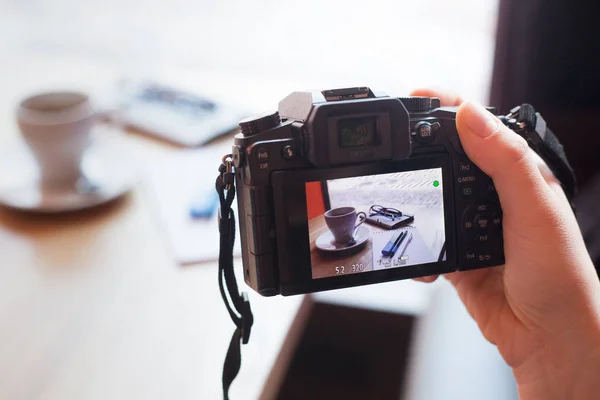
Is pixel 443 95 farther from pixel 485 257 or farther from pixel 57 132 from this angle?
pixel 57 132

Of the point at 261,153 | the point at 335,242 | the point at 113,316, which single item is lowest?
the point at 113,316

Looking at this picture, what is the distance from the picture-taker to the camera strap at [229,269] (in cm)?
62

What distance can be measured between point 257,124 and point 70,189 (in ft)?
1.54

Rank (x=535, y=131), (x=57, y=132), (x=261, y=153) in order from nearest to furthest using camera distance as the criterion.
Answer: (x=261, y=153), (x=535, y=131), (x=57, y=132)

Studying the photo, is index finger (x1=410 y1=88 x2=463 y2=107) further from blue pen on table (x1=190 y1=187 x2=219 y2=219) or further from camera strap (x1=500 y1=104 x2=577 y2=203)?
blue pen on table (x1=190 y1=187 x2=219 y2=219)

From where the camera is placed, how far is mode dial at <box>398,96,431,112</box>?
645 millimetres

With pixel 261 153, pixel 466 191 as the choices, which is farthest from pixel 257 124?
pixel 466 191

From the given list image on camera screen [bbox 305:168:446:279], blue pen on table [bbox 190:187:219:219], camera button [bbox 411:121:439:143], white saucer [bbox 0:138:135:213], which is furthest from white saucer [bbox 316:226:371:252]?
white saucer [bbox 0:138:135:213]

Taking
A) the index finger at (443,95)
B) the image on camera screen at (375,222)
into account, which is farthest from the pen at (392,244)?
the index finger at (443,95)

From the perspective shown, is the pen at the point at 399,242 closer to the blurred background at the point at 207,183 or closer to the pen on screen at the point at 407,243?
the pen on screen at the point at 407,243

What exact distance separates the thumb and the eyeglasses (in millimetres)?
100

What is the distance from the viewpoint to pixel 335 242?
0.64m

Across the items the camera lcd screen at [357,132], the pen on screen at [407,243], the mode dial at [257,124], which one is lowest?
the pen on screen at [407,243]

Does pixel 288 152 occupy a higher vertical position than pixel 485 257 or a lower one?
higher
